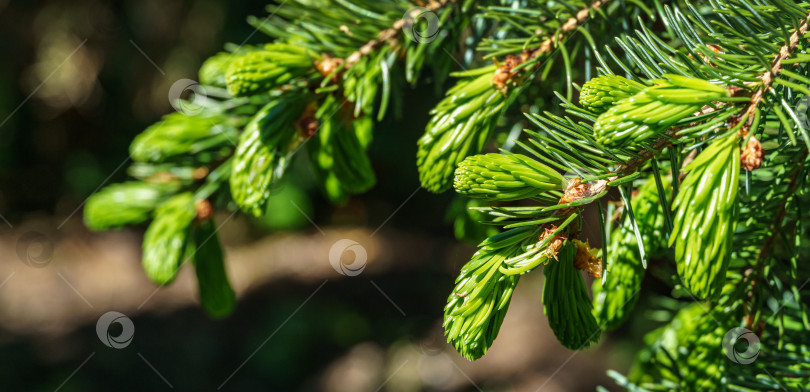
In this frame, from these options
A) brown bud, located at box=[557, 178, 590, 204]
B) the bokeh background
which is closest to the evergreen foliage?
brown bud, located at box=[557, 178, 590, 204]

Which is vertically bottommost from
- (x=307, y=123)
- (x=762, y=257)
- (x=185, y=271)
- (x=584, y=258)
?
(x=185, y=271)

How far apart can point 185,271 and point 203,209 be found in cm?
225

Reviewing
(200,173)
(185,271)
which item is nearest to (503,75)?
(200,173)

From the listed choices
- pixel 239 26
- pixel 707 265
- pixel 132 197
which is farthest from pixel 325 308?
pixel 707 265

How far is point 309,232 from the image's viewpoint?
291 centimetres

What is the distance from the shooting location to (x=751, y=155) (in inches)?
13.4

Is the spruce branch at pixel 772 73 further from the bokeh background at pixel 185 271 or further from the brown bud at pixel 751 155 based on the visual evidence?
the bokeh background at pixel 185 271

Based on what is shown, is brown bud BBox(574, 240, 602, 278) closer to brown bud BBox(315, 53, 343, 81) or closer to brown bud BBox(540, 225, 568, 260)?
brown bud BBox(540, 225, 568, 260)

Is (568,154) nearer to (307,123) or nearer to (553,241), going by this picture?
(553,241)

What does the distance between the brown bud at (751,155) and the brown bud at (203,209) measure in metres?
0.51

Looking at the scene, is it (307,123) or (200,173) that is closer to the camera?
(307,123)

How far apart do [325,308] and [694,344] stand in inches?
82.5

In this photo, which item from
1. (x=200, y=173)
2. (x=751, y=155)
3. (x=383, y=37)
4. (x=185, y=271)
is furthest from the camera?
(x=185, y=271)

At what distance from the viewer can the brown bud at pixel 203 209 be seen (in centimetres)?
64
